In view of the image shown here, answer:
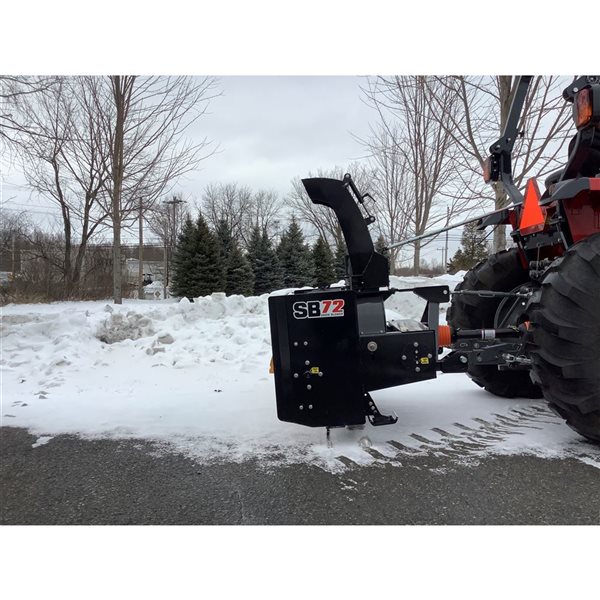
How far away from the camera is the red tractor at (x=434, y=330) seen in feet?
8.77

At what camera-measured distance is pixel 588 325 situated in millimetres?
2664

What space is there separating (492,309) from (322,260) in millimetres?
21452

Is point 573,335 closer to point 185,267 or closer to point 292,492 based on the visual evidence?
point 292,492

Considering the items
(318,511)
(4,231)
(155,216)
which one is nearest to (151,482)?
(318,511)

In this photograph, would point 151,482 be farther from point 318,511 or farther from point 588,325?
point 588,325

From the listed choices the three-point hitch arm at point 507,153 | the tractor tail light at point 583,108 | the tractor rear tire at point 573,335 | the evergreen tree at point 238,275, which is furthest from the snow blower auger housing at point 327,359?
the evergreen tree at point 238,275

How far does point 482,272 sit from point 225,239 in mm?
22946

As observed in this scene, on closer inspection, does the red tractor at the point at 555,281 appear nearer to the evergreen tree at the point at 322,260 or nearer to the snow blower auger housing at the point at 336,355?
the snow blower auger housing at the point at 336,355

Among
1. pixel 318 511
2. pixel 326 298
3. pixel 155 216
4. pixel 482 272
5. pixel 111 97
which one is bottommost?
pixel 318 511

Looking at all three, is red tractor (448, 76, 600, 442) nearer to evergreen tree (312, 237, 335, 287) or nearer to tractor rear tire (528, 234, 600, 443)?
tractor rear tire (528, 234, 600, 443)

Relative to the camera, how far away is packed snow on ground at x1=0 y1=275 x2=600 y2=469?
301 centimetres

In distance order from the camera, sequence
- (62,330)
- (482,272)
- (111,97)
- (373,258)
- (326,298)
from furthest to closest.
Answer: (111,97), (62,330), (482,272), (373,258), (326,298)

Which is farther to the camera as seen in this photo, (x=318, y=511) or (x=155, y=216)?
(x=155, y=216)

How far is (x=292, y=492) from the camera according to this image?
94.9 inches
